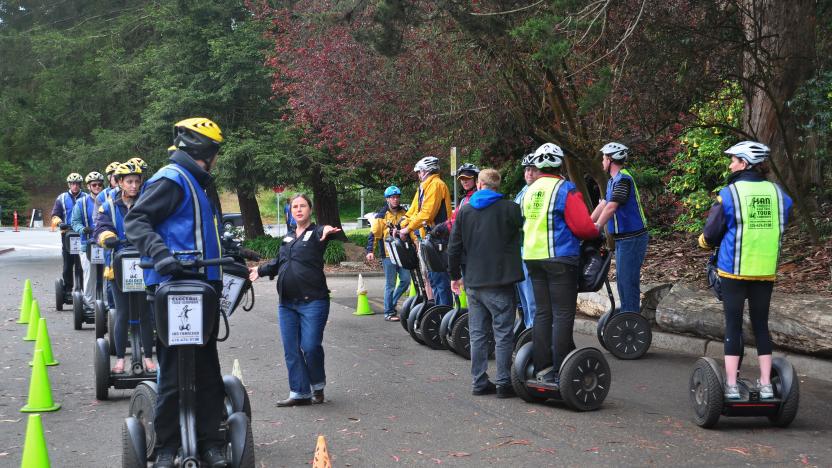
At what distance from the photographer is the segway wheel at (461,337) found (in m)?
10.8

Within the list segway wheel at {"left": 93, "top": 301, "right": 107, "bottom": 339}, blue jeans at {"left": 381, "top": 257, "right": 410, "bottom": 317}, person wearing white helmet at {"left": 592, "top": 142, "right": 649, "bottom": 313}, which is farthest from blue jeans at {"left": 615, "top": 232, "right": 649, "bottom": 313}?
segway wheel at {"left": 93, "top": 301, "right": 107, "bottom": 339}

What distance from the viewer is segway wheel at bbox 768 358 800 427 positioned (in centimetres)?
724

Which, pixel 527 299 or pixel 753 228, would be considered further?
pixel 527 299

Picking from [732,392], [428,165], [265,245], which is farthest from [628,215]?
[265,245]

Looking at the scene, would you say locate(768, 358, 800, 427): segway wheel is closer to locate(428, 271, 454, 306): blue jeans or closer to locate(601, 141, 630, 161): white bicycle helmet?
locate(601, 141, 630, 161): white bicycle helmet

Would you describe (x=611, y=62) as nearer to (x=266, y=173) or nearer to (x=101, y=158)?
(x=266, y=173)

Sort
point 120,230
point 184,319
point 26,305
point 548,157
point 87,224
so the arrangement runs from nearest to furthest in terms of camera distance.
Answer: point 184,319
point 548,157
point 120,230
point 87,224
point 26,305

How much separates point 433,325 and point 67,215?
663 centimetres

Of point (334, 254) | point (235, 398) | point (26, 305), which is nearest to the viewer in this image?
point (235, 398)

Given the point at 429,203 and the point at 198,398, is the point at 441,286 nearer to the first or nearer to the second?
the point at 429,203

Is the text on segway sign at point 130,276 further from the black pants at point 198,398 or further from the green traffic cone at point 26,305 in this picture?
the green traffic cone at point 26,305

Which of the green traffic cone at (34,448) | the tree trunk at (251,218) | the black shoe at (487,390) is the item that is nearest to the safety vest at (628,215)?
the black shoe at (487,390)

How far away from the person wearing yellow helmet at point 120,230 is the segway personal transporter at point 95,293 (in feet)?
6.15

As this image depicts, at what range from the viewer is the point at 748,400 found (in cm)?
724
